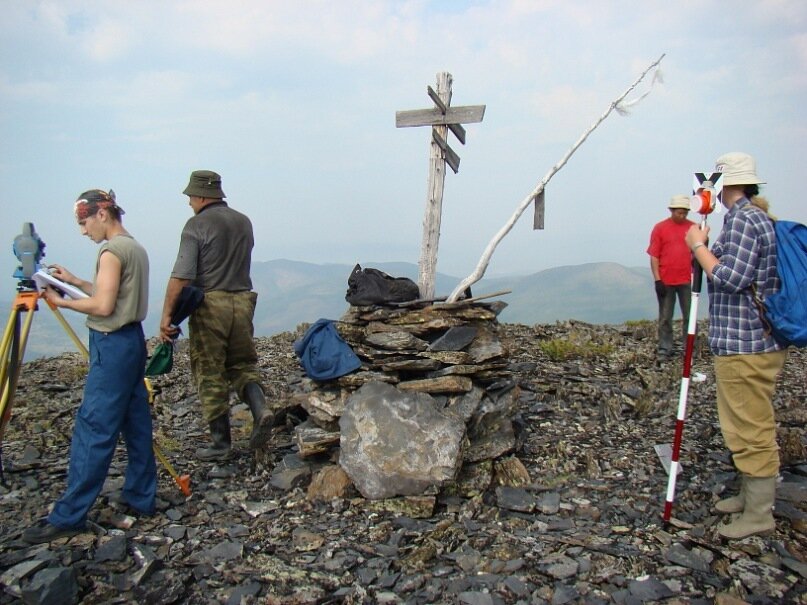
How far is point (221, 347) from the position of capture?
7879 mm

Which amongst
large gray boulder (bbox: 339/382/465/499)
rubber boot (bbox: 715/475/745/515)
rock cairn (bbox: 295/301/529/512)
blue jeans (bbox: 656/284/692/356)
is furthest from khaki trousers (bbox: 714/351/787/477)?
blue jeans (bbox: 656/284/692/356)

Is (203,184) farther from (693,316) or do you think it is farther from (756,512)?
(756,512)

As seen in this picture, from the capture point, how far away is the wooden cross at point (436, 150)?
28.5ft

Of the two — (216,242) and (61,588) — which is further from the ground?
(216,242)

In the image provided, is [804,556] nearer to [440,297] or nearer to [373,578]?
[373,578]

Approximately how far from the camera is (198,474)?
7730 millimetres

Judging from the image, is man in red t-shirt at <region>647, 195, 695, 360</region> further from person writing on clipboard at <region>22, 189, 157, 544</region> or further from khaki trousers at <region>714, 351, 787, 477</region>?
person writing on clipboard at <region>22, 189, 157, 544</region>

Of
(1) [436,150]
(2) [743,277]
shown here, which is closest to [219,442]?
(1) [436,150]

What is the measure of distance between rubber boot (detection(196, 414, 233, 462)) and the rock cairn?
1013 millimetres

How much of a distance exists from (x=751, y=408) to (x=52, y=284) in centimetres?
609

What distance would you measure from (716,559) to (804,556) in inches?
28.9

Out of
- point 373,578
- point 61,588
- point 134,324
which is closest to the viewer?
point 61,588

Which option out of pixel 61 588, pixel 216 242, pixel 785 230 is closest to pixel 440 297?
pixel 216 242

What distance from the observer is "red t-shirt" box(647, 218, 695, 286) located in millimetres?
11938
